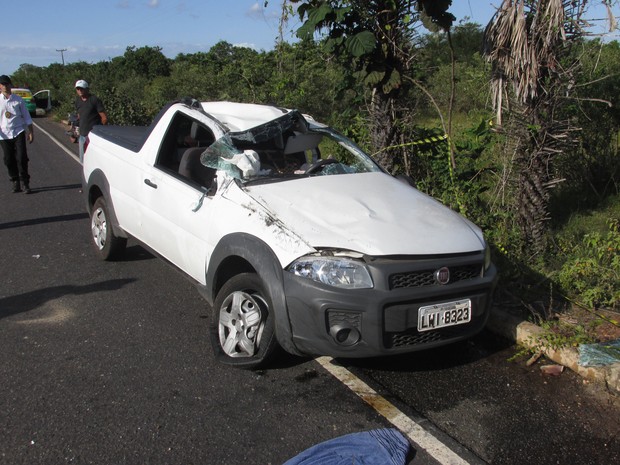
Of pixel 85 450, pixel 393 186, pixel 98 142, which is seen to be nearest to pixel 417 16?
pixel 393 186

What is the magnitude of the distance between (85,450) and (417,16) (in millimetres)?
5935

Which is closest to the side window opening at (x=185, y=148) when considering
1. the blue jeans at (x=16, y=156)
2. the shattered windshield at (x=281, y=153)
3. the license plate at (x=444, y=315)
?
the shattered windshield at (x=281, y=153)

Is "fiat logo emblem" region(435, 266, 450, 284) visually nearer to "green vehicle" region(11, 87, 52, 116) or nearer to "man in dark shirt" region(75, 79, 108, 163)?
"man in dark shirt" region(75, 79, 108, 163)

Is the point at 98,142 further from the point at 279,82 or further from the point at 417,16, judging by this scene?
the point at 279,82

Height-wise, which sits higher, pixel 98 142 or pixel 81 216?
pixel 98 142

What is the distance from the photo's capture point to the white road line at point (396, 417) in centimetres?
339

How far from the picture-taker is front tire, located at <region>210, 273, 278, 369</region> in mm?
4074

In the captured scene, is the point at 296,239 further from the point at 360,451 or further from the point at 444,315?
the point at 360,451

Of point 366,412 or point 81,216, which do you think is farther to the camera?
point 81,216

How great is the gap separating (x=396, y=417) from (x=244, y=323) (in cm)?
116

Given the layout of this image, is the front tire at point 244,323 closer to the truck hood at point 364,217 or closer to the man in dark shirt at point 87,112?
the truck hood at point 364,217

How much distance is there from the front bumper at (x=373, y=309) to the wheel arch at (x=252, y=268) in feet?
0.20

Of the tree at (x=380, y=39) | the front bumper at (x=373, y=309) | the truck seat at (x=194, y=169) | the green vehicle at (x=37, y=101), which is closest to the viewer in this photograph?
the front bumper at (x=373, y=309)

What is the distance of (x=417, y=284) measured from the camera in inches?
149
